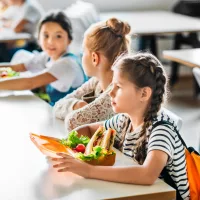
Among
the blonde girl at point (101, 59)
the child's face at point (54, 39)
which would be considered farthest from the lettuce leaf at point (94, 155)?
the child's face at point (54, 39)

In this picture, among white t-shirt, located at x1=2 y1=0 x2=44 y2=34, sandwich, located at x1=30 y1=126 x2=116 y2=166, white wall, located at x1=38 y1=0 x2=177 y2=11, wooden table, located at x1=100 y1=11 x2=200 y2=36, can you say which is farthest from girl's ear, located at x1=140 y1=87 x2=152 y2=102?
white wall, located at x1=38 y1=0 x2=177 y2=11

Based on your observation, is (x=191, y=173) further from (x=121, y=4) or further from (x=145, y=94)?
(x=121, y=4)

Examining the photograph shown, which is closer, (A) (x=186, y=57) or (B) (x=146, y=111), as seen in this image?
(B) (x=146, y=111)

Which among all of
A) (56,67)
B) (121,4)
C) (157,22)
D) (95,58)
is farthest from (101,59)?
(121,4)

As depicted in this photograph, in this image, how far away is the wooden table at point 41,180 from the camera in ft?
5.48

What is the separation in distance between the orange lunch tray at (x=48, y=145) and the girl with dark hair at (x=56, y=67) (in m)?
0.93

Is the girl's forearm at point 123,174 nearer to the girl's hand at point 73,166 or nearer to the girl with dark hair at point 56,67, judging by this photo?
the girl's hand at point 73,166

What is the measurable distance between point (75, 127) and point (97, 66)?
0.28 m

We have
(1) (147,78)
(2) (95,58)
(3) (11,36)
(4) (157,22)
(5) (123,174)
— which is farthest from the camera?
(4) (157,22)

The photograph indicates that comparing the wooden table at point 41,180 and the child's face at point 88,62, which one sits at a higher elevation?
the child's face at point 88,62

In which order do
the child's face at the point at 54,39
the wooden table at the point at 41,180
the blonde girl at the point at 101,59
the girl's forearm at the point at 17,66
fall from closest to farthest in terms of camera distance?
the wooden table at the point at 41,180, the blonde girl at the point at 101,59, the child's face at the point at 54,39, the girl's forearm at the point at 17,66

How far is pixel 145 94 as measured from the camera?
1.95 meters

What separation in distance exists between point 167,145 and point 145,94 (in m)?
0.19

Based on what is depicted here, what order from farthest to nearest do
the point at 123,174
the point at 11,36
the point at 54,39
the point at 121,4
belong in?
the point at 121,4 < the point at 11,36 < the point at 54,39 < the point at 123,174
